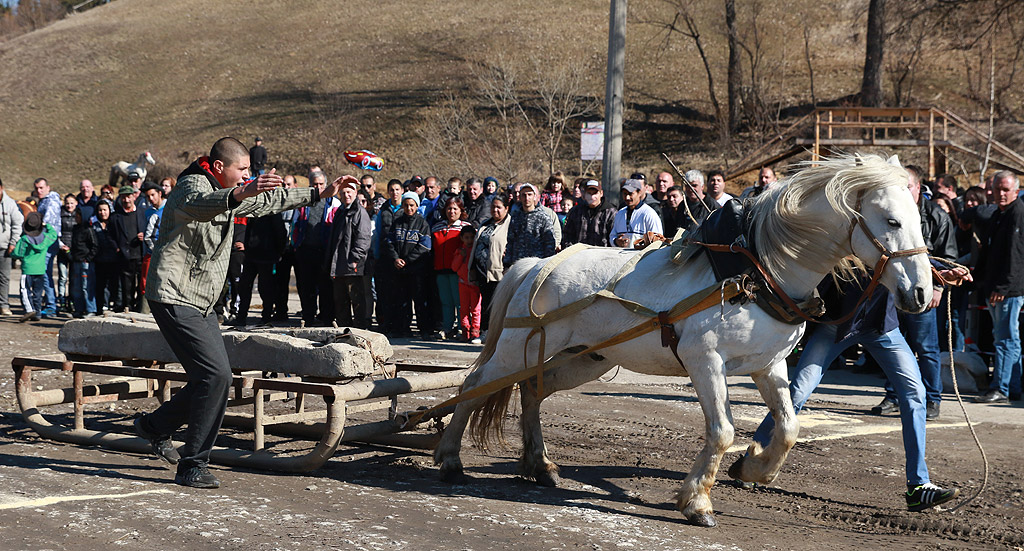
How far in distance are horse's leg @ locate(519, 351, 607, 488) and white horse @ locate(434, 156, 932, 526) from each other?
0.03 feet

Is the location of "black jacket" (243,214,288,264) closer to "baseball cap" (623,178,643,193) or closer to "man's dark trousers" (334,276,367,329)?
"man's dark trousers" (334,276,367,329)

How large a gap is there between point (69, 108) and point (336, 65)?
15.4 meters

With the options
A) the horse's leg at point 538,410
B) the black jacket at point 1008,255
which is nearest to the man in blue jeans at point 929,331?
the black jacket at point 1008,255

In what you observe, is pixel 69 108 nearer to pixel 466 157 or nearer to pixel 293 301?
pixel 466 157

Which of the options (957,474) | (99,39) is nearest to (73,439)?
(957,474)

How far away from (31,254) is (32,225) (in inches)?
18.5

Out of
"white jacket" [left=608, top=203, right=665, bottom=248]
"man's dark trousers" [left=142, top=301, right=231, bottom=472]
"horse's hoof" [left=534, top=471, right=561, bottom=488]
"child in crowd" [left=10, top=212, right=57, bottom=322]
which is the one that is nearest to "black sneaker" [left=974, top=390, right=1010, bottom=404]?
"white jacket" [left=608, top=203, right=665, bottom=248]

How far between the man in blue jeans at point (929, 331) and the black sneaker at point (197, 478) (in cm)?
505

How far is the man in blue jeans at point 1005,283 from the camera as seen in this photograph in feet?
32.0

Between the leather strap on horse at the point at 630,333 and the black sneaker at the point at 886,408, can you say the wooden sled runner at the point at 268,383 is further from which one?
the black sneaker at the point at 886,408

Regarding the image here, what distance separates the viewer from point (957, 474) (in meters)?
6.96

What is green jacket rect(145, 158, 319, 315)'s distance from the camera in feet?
18.5

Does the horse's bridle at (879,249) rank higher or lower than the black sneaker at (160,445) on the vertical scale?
higher

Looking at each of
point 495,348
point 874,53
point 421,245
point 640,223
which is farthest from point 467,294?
point 874,53
